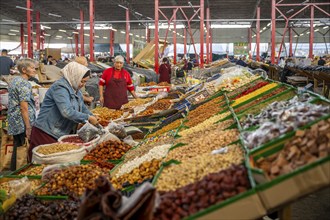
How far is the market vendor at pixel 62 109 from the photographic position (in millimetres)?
4930

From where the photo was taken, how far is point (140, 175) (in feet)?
11.8

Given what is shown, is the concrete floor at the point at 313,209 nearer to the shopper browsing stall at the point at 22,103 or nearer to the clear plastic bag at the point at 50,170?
the clear plastic bag at the point at 50,170

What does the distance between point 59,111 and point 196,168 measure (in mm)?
2625

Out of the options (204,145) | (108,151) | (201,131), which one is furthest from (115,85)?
(204,145)

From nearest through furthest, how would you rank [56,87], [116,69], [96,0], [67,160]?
[67,160] < [56,87] < [116,69] < [96,0]

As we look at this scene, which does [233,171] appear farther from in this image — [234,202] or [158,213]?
[158,213]

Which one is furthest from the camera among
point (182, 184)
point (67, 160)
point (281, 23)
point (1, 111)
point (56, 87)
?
point (281, 23)

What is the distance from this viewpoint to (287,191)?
7.18 feet

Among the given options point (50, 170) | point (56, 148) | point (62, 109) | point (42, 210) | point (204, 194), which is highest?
point (62, 109)

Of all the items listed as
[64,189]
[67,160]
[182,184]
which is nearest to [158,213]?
[182,184]

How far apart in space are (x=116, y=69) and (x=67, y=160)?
4.80m

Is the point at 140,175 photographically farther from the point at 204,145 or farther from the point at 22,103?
the point at 22,103

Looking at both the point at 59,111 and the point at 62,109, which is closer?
the point at 62,109

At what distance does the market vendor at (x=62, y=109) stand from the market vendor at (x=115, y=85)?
381 centimetres
